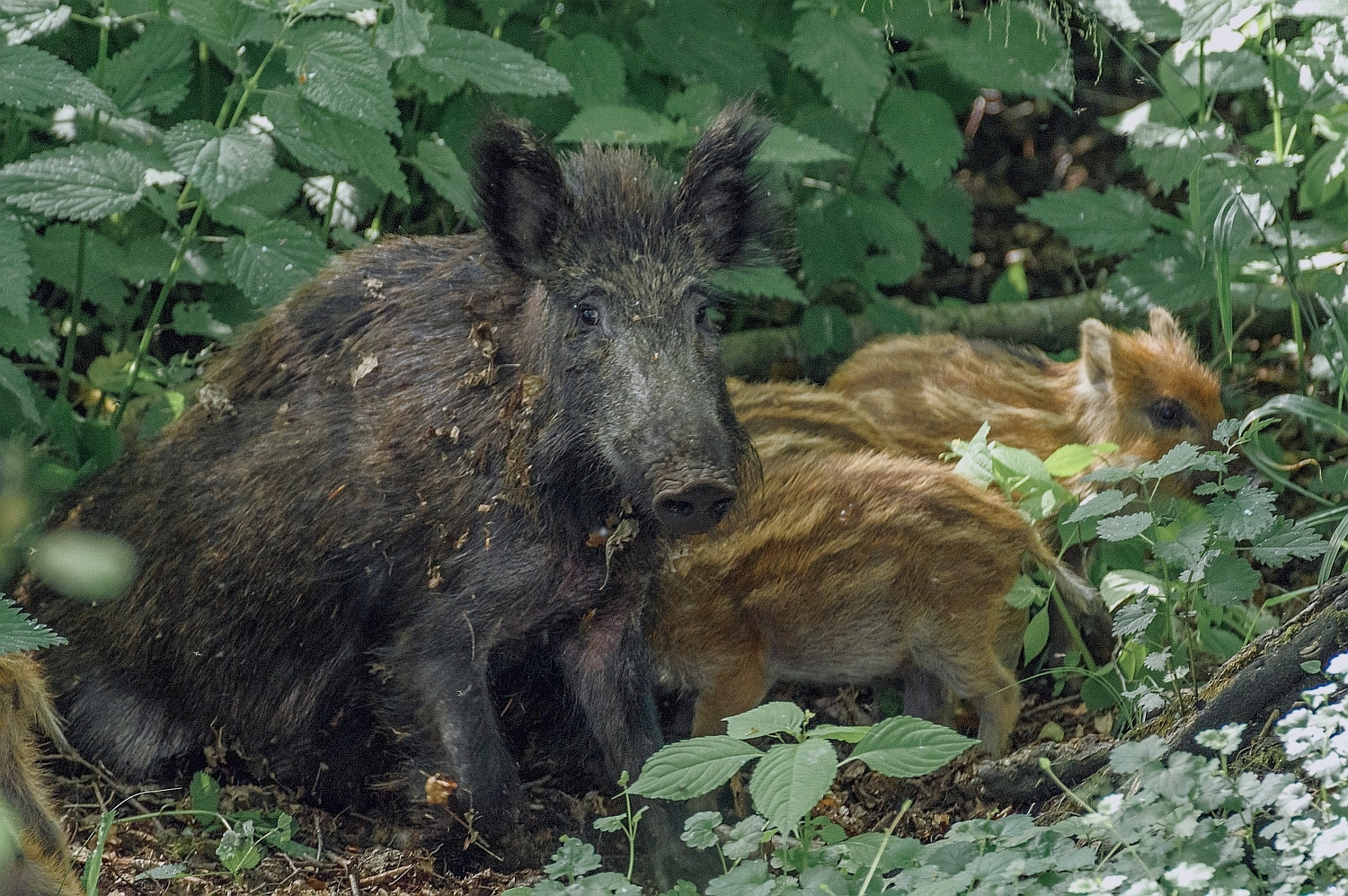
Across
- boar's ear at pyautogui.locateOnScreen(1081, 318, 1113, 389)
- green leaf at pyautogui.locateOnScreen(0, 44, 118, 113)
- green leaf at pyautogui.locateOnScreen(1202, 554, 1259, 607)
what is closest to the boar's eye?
boar's ear at pyautogui.locateOnScreen(1081, 318, 1113, 389)

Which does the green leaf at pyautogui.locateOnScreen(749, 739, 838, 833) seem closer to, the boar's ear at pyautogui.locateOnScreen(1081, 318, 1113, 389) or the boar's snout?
the boar's snout

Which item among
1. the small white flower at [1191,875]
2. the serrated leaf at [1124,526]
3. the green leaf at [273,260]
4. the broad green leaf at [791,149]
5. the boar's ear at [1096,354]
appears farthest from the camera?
the boar's ear at [1096,354]

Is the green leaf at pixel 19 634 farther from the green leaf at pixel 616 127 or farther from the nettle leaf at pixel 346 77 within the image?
the green leaf at pixel 616 127

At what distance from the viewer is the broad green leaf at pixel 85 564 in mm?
4410

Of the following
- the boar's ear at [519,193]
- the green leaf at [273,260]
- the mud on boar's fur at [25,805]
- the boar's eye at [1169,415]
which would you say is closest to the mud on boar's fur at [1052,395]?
the boar's eye at [1169,415]

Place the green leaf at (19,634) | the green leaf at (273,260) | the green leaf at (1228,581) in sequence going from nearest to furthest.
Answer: the green leaf at (19,634)
the green leaf at (1228,581)
the green leaf at (273,260)

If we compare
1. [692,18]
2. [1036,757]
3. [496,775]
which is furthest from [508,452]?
[692,18]

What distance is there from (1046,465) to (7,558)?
3085 mm

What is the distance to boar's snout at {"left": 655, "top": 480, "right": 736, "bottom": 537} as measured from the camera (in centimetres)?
359

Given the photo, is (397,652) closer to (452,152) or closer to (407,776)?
(407,776)

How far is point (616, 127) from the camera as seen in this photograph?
5125 millimetres

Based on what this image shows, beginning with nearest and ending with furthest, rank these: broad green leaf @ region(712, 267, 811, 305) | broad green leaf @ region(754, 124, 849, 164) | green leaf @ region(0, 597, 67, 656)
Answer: green leaf @ region(0, 597, 67, 656) < broad green leaf @ region(754, 124, 849, 164) < broad green leaf @ region(712, 267, 811, 305)

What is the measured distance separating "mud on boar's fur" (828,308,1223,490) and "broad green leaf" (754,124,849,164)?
3.14 ft

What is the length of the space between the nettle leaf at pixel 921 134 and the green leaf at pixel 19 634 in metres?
3.55
